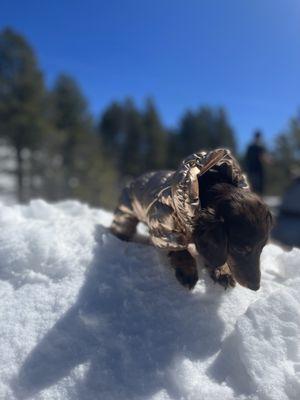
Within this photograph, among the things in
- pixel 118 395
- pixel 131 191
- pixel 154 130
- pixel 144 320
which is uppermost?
pixel 154 130

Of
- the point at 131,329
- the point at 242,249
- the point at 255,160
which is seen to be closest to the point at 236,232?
the point at 242,249

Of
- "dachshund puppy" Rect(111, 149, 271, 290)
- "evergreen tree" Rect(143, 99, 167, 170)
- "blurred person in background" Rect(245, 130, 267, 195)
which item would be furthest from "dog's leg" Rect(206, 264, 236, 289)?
"evergreen tree" Rect(143, 99, 167, 170)

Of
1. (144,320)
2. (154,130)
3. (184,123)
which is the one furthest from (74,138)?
(144,320)

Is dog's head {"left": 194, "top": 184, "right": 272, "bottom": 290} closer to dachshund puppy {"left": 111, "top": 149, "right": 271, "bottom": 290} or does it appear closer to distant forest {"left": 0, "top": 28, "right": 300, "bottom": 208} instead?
dachshund puppy {"left": 111, "top": 149, "right": 271, "bottom": 290}

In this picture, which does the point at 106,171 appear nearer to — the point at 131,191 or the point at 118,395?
the point at 131,191

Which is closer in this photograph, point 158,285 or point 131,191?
point 158,285

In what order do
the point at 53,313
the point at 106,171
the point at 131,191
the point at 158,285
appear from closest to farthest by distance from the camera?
the point at 53,313 < the point at 158,285 < the point at 131,191 < the point at 106,171

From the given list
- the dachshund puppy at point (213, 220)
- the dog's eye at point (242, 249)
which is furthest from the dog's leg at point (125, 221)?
the dog's eye at point (242, 249)
